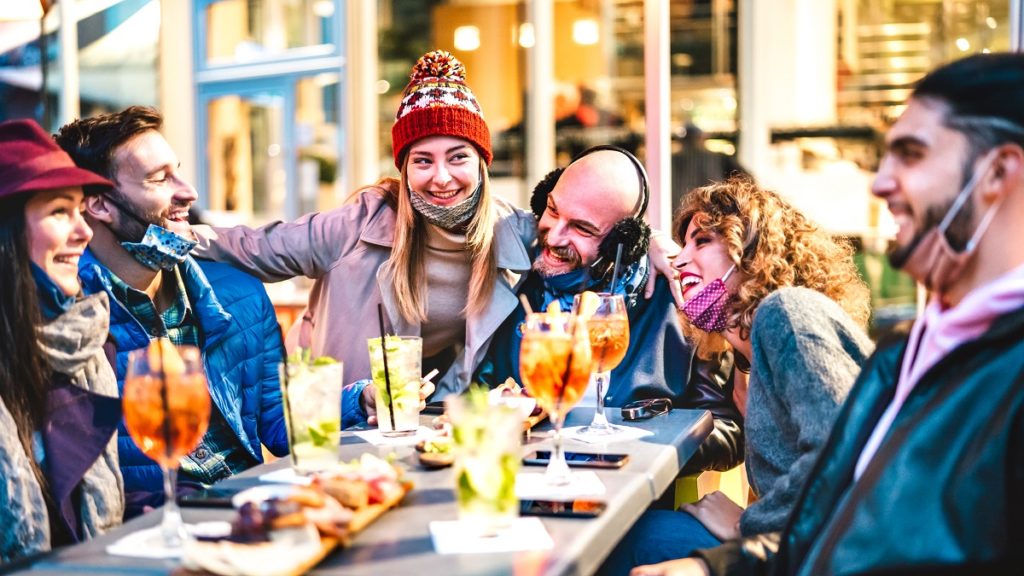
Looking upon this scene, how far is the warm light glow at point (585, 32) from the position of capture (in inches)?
341

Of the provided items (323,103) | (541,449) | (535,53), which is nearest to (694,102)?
(535,53)

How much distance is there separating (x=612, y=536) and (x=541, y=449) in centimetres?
54

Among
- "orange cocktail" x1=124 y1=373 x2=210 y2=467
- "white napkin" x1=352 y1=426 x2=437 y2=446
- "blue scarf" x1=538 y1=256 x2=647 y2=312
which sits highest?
"blue scarf" x1=538 y1=256 x2=647 y2=312

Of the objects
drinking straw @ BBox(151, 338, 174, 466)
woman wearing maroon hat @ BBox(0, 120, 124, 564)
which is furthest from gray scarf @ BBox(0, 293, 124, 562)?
drinking straw @ BBox(151, 338, 174, 466)

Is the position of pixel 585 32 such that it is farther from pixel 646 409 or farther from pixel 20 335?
pixel 20 335

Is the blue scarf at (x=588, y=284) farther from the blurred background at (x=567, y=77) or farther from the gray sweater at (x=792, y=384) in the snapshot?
the blurred background at (x=567, y=77)

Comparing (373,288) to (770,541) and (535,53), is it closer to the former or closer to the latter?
(770,541)

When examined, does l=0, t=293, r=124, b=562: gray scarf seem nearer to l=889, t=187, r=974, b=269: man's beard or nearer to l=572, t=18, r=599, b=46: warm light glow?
l=889, t=187, r=974, b=269: man's beard

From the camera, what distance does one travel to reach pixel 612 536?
5.52ft

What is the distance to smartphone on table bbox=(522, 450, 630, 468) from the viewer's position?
2.04 meters

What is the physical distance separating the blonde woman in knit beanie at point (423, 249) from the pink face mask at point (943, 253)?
157 centimetres

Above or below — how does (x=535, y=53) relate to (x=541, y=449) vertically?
above

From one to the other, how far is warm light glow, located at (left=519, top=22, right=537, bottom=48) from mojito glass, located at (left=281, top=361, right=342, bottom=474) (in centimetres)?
704

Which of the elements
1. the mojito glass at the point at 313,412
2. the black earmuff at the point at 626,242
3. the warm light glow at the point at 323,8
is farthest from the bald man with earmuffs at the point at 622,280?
the warm light glow at the point at 323,8
